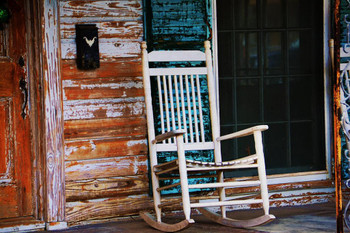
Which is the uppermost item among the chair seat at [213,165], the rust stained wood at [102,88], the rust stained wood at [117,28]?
the rust stained wood at [117,28]

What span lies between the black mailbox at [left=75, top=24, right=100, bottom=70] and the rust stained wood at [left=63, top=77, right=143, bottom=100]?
0.12 metres

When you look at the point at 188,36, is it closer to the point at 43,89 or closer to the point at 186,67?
the point at 186,67

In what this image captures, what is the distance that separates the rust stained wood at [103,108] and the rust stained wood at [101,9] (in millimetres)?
587

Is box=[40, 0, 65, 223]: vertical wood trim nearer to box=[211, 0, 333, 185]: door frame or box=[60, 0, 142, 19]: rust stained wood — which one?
box=[60, 0, 142, 19]: rust stained wood

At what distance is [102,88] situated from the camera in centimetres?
345

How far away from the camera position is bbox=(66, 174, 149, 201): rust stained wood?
339 cm

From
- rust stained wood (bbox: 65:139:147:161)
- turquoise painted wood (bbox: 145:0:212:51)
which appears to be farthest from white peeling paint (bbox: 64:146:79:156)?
turquoise painted wood (bbox: 145:0:212:51)

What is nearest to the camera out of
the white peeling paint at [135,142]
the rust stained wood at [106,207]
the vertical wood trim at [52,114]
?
the vertical wood trim at [52,114]

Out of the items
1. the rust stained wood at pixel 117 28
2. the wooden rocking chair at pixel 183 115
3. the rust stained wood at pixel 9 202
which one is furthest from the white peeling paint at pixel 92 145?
the rust stained wood at pixel 117 28

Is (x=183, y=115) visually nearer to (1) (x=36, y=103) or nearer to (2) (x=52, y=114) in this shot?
(2) (x=52, y=114)

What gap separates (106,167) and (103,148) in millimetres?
135

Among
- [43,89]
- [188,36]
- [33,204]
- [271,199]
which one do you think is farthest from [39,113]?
[271,199]

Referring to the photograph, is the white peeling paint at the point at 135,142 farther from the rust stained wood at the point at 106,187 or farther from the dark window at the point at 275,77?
the dark window at the point at 275,77

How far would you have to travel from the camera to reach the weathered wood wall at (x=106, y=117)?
338 centimetres
